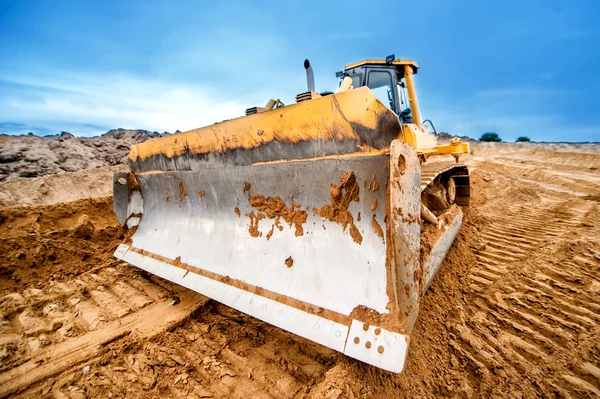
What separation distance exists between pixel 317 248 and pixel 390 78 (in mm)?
3473

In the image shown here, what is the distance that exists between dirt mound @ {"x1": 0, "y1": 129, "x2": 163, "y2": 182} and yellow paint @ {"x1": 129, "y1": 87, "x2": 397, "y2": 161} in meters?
7.32

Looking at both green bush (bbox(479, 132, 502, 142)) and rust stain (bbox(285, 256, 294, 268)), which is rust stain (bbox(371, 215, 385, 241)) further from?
green bush (bbox(479, 132, 502, 142))

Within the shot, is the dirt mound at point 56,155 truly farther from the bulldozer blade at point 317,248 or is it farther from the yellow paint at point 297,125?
the yellow paint at point 297,125

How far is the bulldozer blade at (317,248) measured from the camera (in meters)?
1.45

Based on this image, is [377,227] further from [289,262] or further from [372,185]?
[289,262]

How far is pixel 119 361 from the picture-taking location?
73.4 inches

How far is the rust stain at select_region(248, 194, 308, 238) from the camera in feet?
6.61

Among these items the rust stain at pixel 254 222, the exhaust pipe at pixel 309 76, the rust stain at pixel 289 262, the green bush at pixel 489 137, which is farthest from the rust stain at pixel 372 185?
the green bush at pixel 489 137

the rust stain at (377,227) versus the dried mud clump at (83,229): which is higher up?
the rust stain at (377,227)

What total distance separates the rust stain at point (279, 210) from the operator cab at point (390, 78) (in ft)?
9.45

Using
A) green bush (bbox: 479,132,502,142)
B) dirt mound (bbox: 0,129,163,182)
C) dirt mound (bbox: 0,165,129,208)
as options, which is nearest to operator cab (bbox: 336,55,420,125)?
dirt mound (bbox: 0,165,129,208)

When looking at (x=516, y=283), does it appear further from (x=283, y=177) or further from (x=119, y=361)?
(x=119, y=361)

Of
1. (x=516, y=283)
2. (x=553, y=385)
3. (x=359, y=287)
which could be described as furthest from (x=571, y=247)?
(x=359, y=287)

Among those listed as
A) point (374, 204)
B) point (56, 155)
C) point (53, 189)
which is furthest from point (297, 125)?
point (56, 155)
